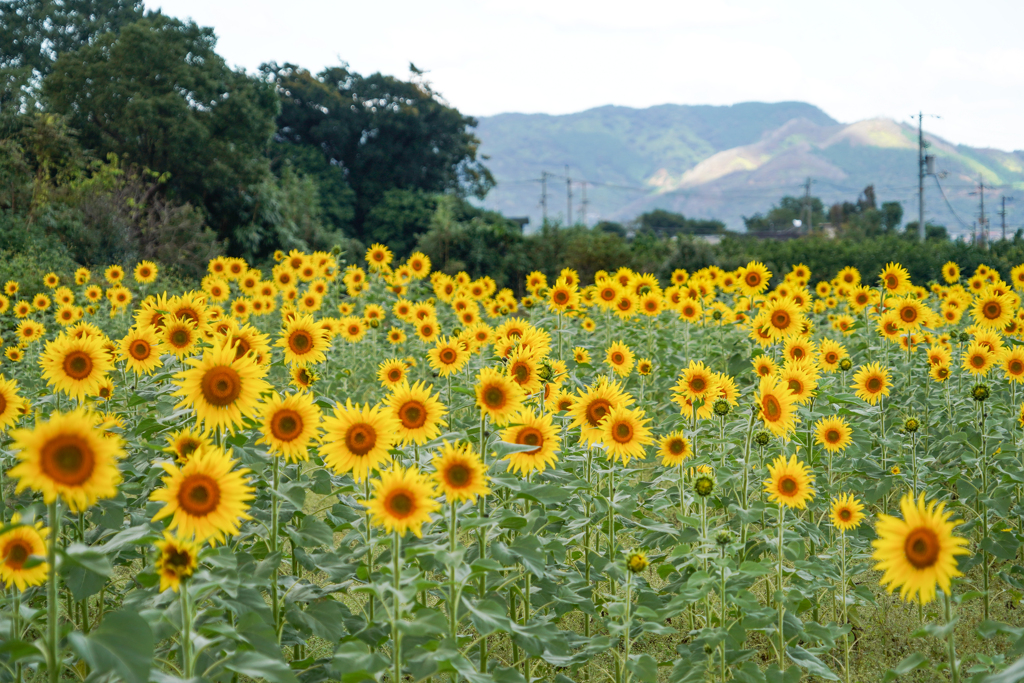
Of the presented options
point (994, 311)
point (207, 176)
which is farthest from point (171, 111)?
point (994, 311)

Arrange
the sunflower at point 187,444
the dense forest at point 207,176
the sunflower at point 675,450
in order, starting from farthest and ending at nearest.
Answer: the dense forest at point 207,176, the sunflower at point 675,450, the sunflower at point 187,444

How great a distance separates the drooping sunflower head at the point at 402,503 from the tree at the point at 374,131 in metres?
35.2

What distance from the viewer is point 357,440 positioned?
2.46 m

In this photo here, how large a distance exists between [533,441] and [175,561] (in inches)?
57.9

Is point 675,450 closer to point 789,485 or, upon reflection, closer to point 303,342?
point 789,485

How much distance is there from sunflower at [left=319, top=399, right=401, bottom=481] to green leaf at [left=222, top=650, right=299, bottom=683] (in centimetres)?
65

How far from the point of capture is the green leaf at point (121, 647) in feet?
A: 5.44

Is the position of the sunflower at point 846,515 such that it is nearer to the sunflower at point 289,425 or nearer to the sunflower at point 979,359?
the sunflower at point 979,359

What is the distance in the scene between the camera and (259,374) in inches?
99.3

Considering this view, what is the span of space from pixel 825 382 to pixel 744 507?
1.55m

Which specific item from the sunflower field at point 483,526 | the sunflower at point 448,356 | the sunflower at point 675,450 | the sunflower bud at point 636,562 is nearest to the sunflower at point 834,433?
the sunflower field at point 483,526

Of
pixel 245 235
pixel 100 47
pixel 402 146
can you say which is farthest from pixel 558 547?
pixel 402 146

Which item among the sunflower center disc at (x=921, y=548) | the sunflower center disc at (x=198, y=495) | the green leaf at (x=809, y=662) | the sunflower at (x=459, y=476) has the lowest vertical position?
the green leaf at (x=809, y=662)

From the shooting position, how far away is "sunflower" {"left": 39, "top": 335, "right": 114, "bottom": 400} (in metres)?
2.98
